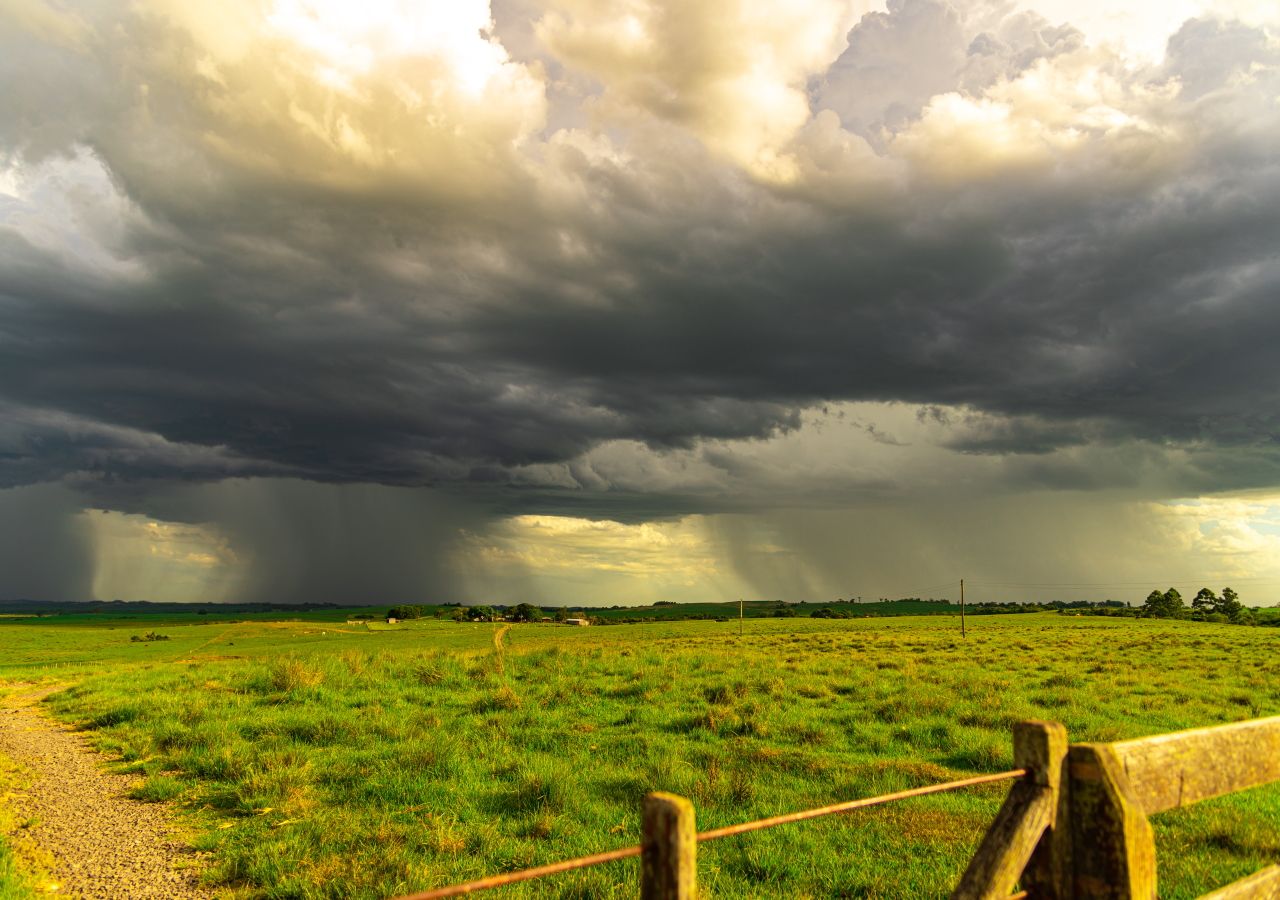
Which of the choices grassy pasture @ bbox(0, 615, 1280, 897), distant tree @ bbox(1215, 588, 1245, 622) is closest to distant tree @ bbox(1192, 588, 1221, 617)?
distant tree @ bbox(1215, 588, 1245, 622)

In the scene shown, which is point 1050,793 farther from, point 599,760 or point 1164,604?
point 1164,604

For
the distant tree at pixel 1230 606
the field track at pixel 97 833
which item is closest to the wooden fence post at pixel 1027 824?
the field track at pixel 97 833

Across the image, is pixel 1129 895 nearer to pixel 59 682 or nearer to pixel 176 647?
pixel 59 682

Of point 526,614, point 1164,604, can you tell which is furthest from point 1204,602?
point 526,614

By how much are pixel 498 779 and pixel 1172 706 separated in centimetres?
1871

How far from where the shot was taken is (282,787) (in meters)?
11.7

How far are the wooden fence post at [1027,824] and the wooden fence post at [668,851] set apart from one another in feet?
5.14

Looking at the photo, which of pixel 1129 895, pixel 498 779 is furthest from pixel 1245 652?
pixel 1129 895

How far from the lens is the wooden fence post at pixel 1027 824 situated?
3.61m

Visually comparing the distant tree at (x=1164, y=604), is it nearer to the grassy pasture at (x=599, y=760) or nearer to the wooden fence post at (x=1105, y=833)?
the grassy pasture at (x=599, y=760)

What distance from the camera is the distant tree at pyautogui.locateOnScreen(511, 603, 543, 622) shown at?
543ft

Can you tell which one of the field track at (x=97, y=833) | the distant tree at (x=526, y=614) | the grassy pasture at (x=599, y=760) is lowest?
the distant tree at (x=526, y=614)

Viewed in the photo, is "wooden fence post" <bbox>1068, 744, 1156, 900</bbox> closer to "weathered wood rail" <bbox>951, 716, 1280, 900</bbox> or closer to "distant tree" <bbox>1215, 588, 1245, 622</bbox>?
"weathered wood rail" <bbox>951, 716, 1280, 900</bbox>

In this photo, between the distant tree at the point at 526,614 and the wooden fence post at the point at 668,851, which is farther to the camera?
the distant tree at the point at 526,614
